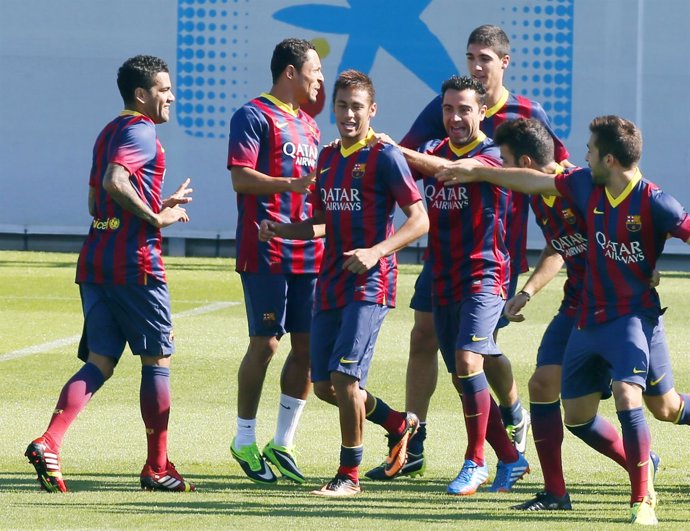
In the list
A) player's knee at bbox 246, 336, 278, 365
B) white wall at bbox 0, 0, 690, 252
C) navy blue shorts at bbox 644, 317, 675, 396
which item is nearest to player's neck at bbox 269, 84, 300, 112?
player's knee at bbox 246, 336, 278, 365

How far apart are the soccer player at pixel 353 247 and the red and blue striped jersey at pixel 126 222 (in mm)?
818

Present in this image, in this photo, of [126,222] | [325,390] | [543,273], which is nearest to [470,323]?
[543,273]

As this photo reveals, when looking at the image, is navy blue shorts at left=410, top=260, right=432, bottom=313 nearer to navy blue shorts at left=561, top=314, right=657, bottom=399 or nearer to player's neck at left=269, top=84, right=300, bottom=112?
player's neck at left=269, top=84, right=300, bottom=112

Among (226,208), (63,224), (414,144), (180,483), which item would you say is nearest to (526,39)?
(226,208)

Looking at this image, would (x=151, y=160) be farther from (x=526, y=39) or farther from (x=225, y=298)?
(x=526, y=39)

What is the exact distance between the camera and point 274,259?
287 inches

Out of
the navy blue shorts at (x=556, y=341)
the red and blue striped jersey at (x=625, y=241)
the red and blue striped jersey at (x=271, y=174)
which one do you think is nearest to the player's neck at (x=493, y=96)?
the red and blue striped jersey at (x=271, y=174)

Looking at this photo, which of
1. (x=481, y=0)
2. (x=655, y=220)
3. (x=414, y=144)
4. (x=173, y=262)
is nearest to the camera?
(x=655, y=220)

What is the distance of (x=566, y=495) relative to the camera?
6191mm

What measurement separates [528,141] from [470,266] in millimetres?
797

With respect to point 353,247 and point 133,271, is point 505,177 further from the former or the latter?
point 133,271

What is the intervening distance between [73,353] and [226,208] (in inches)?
528

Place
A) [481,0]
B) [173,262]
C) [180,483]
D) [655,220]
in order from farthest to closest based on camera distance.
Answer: [481,0]
[173,262]
[180,483]
[655,220]

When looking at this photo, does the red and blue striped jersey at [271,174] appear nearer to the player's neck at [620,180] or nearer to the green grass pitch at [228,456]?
the green grass pitch at [228,456]
